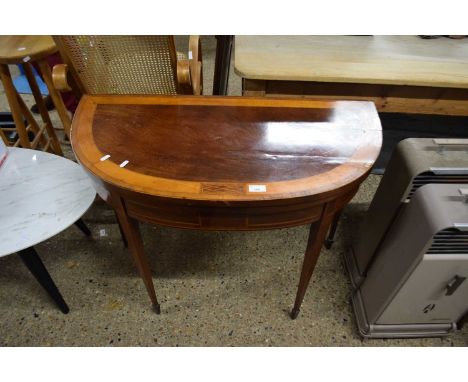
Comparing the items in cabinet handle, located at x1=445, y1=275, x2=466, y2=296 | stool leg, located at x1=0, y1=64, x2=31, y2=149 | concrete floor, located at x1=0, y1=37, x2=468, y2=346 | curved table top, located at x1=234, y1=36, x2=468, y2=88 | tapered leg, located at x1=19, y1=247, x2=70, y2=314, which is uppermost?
curved table top, located at x1=234, y1=36, x2=468, y2=88

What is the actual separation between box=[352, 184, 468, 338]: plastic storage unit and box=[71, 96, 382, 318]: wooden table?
0.21 meters

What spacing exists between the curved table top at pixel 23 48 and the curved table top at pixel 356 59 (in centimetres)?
81

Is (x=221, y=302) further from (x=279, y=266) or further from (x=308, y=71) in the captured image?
(x=308, y=71)

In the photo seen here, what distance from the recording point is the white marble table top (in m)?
1.02

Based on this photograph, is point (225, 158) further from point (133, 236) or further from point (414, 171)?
point (414, 171)

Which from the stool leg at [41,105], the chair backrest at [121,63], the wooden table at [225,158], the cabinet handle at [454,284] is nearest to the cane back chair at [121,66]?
the chair backrest at [121,63]

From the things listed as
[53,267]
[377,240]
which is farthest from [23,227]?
[377,240]

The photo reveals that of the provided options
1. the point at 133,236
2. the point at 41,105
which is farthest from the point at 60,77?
the point at 41,105

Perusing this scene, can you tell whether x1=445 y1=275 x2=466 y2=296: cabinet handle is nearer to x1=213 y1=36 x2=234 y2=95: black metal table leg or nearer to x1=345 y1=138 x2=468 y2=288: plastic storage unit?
x1=345 y1=138 x2=468 y2=288: plastic storage unit

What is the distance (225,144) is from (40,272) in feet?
2.79

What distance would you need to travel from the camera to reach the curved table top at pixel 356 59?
121cm

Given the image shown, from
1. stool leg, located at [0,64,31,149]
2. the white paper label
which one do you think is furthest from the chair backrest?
the white paper label

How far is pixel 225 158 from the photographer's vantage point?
83 centimetres

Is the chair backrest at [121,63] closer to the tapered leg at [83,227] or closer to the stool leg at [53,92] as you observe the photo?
the stool leg at [53,92]
